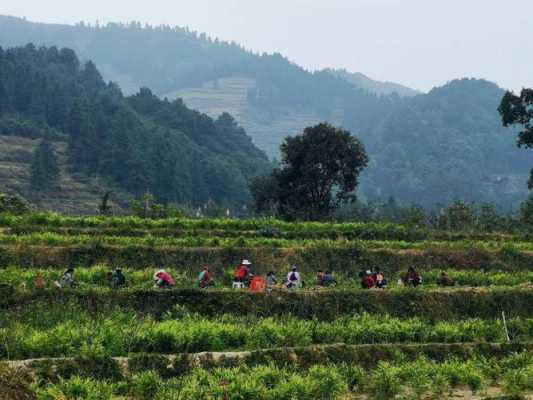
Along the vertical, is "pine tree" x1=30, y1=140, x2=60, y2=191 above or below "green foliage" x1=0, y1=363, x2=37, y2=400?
below

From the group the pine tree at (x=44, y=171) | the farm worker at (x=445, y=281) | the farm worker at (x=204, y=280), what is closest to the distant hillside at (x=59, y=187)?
the pine tree at (x=44, y=171)

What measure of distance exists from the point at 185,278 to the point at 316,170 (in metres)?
26.7

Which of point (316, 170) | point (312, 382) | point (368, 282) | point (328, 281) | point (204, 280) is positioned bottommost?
point (204, 280)

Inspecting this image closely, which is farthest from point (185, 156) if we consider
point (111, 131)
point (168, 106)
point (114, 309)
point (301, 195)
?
point (114, 309)

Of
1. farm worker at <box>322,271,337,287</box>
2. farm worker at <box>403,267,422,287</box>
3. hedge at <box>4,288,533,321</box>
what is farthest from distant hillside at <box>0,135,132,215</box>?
hedge at <box>4,288,533,321</box>

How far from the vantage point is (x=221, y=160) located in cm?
13300

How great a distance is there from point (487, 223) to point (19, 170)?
2466 inches

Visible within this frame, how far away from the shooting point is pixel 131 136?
110m

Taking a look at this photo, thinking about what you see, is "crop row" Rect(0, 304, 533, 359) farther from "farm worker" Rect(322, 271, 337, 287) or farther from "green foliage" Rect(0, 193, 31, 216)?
"green foliage" Rect(0, 193, 31, 216)

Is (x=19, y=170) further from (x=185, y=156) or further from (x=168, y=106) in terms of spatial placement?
(x=168, y=106)

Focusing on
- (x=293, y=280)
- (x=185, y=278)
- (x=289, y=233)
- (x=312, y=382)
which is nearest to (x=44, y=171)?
(x=289, y=233)

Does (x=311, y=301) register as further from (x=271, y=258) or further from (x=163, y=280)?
(x=271, y=258)

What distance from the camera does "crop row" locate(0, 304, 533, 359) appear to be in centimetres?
1572

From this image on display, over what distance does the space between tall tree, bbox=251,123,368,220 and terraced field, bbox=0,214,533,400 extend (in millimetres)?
14564
